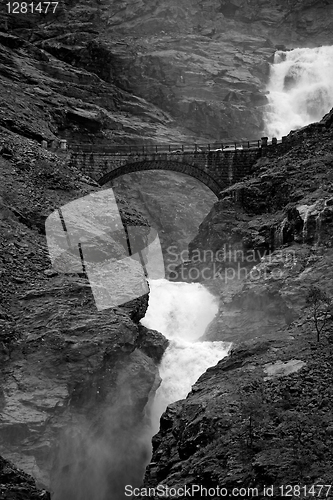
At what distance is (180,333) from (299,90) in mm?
38157

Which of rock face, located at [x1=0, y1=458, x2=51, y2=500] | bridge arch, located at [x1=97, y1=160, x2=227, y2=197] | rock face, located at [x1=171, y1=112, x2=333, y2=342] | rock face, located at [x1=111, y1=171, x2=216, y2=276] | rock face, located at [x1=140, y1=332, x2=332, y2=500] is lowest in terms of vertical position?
rock face, located at [x1=0, y1=458, x2=51, y2=500]

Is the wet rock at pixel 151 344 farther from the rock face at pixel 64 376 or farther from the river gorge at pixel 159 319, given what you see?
the rock face at pixel 64 376

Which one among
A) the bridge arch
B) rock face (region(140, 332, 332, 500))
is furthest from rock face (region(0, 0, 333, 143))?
rock face (region(140, 332, 332, 500))

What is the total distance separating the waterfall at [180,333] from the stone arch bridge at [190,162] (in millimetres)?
10250

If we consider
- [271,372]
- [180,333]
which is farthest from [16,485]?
[180,333]

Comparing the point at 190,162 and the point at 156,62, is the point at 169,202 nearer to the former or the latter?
the point at 190,162

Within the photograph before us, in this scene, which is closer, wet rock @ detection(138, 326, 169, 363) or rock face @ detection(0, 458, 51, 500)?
rock face @ detection(0, 458, 51, 500)

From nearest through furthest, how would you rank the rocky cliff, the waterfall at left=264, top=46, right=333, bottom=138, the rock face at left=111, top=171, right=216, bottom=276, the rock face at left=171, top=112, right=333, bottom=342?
the rocky cliff < the rock face at left=171, top=112, right=333, bottom=342 < the rock face at left=111, top=171, right=216, bottom=276 < the waterfall at left=264, top=46, right=333, bottom=138

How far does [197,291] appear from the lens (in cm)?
3709

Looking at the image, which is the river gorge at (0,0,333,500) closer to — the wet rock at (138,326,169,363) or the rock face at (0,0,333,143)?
the wet rock at (138,326,169,363)

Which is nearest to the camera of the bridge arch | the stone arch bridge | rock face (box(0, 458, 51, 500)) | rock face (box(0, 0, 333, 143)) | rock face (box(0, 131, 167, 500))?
rock face (box(0, 458, 51, 500))

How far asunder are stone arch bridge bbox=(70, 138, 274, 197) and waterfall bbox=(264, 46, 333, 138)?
57.2 feet

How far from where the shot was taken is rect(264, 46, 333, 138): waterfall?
2357 inches

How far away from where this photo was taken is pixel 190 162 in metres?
44.4
